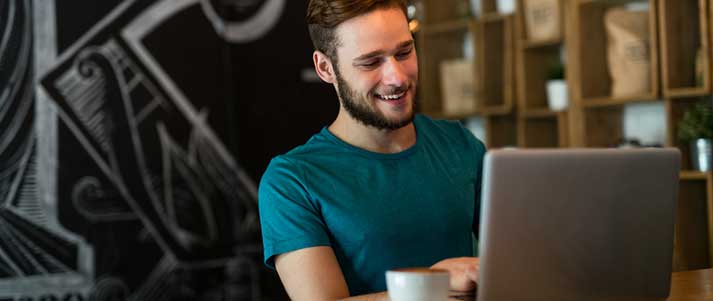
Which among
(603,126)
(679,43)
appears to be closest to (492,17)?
(603,126)

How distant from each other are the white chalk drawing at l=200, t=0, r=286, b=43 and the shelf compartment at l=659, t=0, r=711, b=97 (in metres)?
1.64

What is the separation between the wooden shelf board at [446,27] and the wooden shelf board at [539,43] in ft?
1.29

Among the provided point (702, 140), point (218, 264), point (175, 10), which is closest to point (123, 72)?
point (175, 10)

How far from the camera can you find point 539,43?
3.90m

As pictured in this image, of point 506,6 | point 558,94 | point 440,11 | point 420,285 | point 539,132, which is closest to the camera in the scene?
point 420,285

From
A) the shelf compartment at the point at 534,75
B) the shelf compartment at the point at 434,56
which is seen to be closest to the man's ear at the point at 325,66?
the shelf compartment at the point at 534,75

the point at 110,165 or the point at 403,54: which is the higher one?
the point at 403,54

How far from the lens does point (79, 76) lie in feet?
11.3

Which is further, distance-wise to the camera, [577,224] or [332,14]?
[332,14]

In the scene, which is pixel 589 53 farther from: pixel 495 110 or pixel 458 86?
pixel 458 86

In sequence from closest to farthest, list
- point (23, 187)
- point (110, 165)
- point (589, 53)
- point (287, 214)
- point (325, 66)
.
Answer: point (287, 214), point (325, 66), point (23, 187), point (110, 165), point (589, 53)

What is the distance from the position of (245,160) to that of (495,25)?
1358mm

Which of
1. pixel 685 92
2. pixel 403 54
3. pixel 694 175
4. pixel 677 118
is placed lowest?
pixel 694 175

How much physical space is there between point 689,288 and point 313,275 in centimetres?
73
